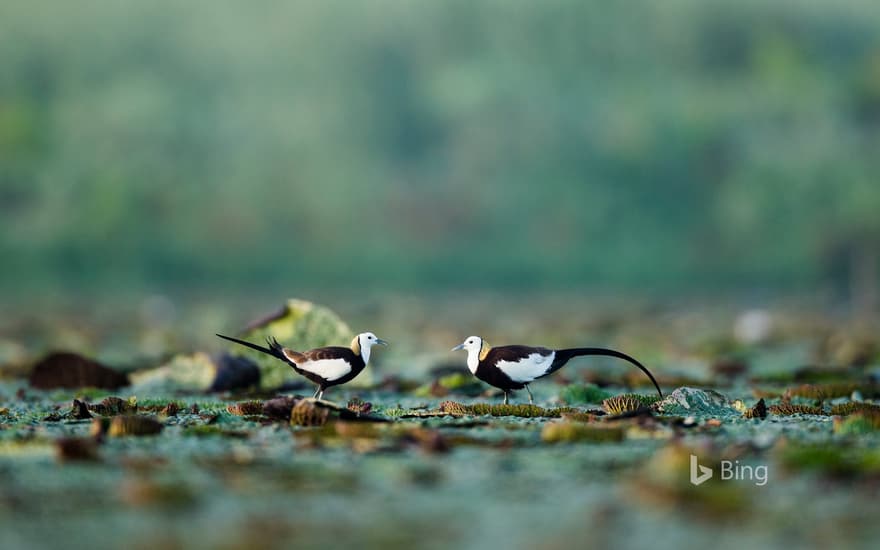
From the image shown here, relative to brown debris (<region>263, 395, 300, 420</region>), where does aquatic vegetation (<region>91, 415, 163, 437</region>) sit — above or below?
below

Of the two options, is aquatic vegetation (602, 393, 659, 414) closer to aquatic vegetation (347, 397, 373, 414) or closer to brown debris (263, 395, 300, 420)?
aquatic vegetation (347, 397, 373, 414)

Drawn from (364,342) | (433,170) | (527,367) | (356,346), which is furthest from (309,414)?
(433,170)

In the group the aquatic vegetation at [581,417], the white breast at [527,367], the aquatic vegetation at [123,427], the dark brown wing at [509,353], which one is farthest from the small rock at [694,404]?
the aquatic vegetation at [123,427]

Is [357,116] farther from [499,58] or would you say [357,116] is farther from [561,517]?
[561,517]

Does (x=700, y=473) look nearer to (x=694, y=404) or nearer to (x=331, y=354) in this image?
(x=694, y=404)

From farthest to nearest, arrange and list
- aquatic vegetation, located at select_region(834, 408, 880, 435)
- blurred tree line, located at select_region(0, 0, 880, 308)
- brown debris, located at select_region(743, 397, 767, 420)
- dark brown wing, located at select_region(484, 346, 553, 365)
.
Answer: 1. blurred tree line, located at select_region(0, 0, 880, 308)
2. dark brown wing, located at select_region(484, 346, 553, 365)
3. brown debris, located at select_region(743, 397, 767, 420)
4. aquatic vegetation, located at select_region(834, 408, 880, 435)

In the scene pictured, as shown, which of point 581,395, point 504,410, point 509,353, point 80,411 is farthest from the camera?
point 581,395

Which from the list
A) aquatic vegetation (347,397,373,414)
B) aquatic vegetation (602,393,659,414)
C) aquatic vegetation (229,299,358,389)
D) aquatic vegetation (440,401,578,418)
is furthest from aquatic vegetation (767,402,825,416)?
aquatic vegetation (229,299,358,389)
